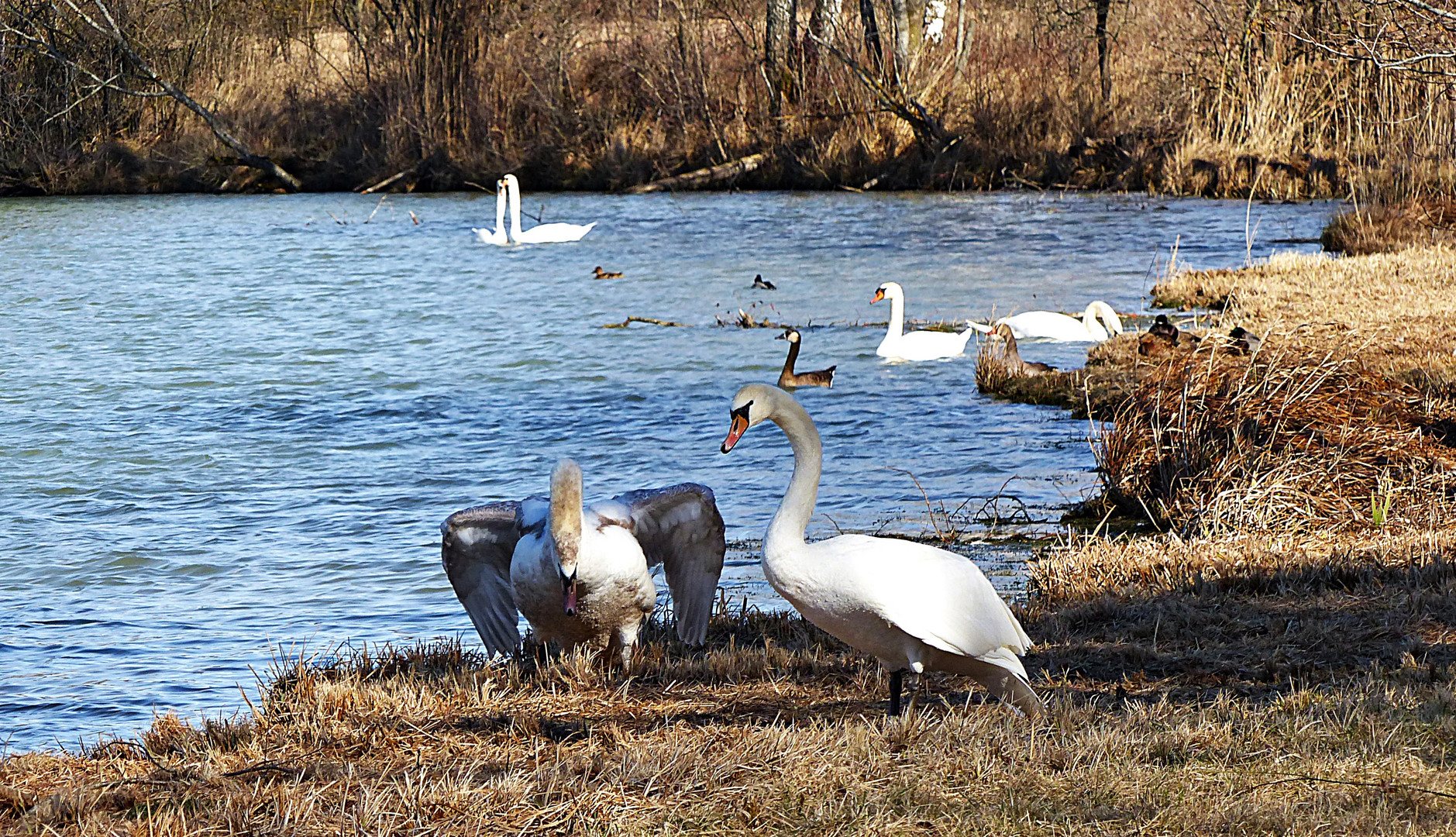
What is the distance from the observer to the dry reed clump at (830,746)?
375cm

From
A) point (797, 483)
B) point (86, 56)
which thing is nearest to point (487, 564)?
point (797, 483)

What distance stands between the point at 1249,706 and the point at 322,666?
339cm

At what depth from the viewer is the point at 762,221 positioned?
999 inches

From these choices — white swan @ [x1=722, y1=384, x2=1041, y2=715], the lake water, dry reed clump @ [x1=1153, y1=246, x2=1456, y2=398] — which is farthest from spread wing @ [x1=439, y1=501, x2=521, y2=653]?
dry reed clump @ [x1=1153, y1=246, x2=1456, y2=398]

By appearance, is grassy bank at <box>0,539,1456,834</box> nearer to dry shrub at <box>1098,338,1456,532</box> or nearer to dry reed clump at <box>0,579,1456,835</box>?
dry reed clump at <box>0,579,1456,835</box>

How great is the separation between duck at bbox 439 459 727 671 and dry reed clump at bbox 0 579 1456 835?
15 centimetres

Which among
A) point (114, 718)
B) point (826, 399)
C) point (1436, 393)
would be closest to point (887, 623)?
point (114, 718)

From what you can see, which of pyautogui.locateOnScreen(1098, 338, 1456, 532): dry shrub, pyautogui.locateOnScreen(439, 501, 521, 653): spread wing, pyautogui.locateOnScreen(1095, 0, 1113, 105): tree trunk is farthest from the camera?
pyautogui.locateOnScreen(1095, 0, 1113, 105): tree trunk

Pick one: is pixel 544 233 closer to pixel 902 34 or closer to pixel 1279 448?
pixel 902 34

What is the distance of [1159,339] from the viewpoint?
37.7ft

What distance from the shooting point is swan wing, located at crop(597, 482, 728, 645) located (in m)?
5.82

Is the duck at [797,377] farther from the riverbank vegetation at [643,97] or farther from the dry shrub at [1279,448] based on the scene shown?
the riverbank vegetation at [643,97]

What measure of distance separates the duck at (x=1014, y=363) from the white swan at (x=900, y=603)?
25.7 ft

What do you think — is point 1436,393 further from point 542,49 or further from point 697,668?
point 542,49
